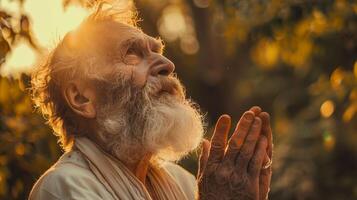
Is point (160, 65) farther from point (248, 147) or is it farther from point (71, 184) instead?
point (71, 184)

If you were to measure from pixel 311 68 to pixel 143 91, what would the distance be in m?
8.52

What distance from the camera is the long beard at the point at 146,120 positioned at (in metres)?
3.96

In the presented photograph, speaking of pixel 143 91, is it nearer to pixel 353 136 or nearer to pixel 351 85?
pixel 351 85

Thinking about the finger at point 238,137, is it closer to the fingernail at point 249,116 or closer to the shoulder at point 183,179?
the fingernail at point 249,116

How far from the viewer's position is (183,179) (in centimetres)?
429

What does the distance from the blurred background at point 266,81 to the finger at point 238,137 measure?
2.90ft

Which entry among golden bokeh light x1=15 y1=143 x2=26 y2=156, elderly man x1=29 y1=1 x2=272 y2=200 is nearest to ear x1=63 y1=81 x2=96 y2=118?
elderly man x1=29 y1=1 x2=272 y2=200

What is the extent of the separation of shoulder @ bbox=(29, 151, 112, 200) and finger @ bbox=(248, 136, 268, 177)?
1.84 ft

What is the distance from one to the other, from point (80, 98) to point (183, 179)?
23.8 inches

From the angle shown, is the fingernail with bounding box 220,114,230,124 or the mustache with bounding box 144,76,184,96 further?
the mustache with bounding box 144,76,184,96

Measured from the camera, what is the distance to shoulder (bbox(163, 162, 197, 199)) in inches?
166

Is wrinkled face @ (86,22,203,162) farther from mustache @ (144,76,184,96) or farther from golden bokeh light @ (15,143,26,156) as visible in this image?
golden bokeh light @ (15,143,26,156)

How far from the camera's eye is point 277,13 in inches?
225

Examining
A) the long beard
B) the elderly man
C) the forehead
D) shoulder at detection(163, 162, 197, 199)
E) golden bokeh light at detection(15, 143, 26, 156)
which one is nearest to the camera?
the elderly man
